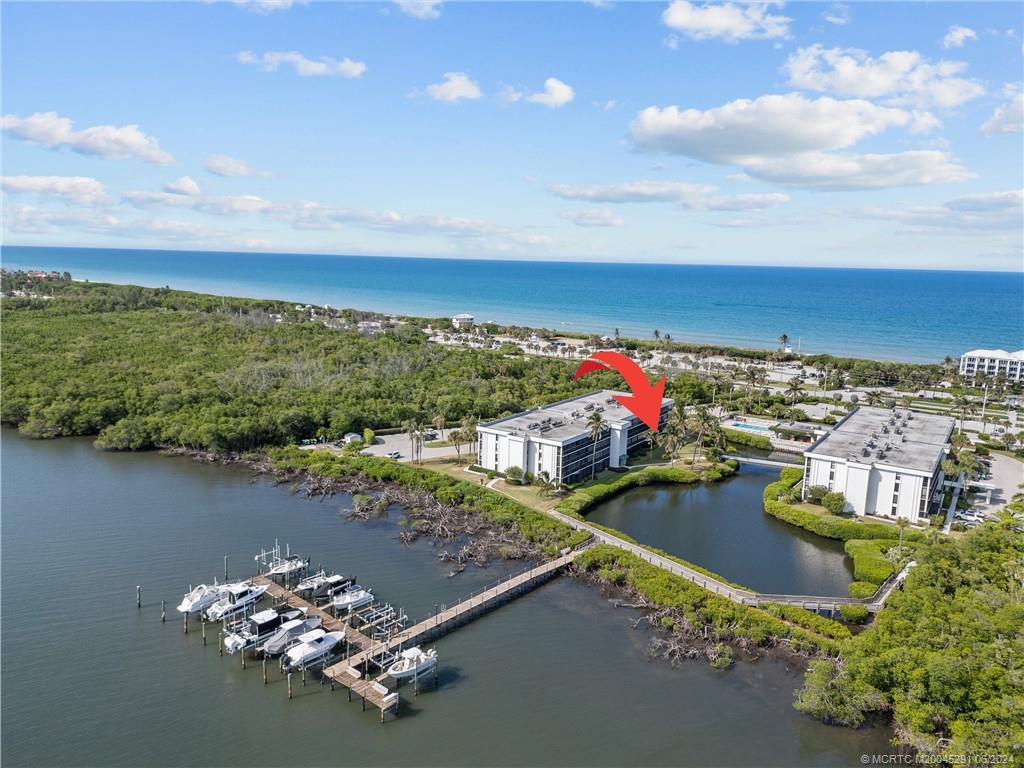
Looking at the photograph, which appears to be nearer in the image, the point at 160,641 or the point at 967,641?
the point at 967,641

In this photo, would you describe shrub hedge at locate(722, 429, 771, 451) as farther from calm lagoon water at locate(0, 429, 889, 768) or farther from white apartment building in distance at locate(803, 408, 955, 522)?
calm lagoon water at locate(0, 429, 889, 768)

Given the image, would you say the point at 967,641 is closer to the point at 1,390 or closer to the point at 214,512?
the point at 214,512

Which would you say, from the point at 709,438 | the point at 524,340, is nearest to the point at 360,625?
the point at 709,438

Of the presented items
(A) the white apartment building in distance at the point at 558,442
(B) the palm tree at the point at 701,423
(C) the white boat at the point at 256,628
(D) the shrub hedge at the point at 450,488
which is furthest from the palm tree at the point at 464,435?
(C) the white boat at the point at 256,628

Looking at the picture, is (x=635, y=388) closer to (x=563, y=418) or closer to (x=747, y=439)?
(x=747, y=439)

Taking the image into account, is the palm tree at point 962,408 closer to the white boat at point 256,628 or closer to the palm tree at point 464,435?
the palm tree at point 464,435

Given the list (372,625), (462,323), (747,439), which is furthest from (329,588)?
(462,323)

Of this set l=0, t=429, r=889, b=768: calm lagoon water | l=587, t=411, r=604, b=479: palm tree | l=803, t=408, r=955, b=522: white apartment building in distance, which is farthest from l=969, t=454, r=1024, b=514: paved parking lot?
l=587, t=411, r=604, b=479: palm tree
